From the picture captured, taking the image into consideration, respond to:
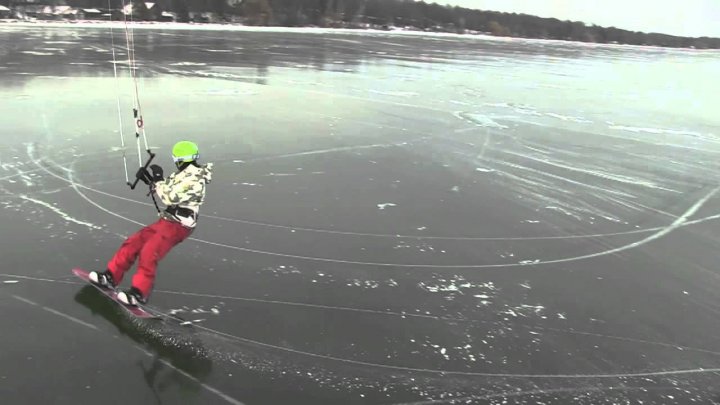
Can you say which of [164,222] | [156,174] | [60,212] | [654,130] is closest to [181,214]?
[164,222]

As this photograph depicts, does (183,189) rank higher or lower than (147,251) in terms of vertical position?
higher

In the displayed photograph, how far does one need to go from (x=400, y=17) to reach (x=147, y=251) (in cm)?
9656

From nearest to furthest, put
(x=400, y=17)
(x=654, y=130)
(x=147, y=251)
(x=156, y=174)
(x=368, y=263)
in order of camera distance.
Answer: (x=156, y=174)
(x=147, y=251)
(x=368, y=263)
(x=654, y=130)
(x=400, y=17)

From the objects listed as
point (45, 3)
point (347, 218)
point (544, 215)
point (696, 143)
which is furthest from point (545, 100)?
point (45, 3)

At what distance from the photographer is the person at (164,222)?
3.58m

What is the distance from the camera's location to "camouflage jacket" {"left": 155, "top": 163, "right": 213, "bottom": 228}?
3578mm

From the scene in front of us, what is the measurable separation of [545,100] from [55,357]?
13537 mm

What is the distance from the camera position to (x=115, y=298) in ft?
12.2

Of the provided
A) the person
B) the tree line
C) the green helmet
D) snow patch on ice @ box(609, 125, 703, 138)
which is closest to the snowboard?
the person

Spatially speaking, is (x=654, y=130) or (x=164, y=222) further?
(x=654, y=130)

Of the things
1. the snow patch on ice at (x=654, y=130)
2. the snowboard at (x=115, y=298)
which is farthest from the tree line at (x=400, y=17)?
the snowboard at (x=115, y=298)

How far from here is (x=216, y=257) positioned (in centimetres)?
455

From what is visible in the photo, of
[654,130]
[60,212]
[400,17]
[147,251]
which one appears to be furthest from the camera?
[400,17]

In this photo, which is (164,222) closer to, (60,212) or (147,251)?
(147,251)
